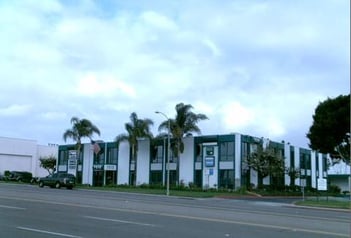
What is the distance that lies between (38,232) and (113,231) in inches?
73.8

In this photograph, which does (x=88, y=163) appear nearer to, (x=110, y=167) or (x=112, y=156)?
(x=112, y=156)

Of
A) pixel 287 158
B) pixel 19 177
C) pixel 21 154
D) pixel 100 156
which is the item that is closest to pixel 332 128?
pixel 287 158

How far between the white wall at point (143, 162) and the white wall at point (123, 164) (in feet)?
6.44

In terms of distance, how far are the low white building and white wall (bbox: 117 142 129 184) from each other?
3181cm

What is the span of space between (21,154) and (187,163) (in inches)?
1868

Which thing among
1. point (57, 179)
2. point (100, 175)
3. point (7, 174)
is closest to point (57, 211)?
point (57, 179)

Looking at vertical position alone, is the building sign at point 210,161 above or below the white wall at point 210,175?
above

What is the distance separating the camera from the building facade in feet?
196

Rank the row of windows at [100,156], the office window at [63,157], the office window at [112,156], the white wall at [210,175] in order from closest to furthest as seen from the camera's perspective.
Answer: the white wall at [210,175]
the office window at [112,156]
the row of windows at [100,156]
the office window at [63,157]

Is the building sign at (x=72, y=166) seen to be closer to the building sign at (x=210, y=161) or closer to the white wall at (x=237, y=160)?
the building sign at (x=210, y=161)

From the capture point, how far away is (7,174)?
78.3 meters

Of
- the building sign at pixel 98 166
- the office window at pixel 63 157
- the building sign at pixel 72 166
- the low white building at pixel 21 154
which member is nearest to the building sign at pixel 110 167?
the building sign at pixel 98 166

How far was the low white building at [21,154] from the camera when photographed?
9612cm

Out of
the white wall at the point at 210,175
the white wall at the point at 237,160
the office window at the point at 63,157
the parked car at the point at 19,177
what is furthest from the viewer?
the office window at the point at 63,157
